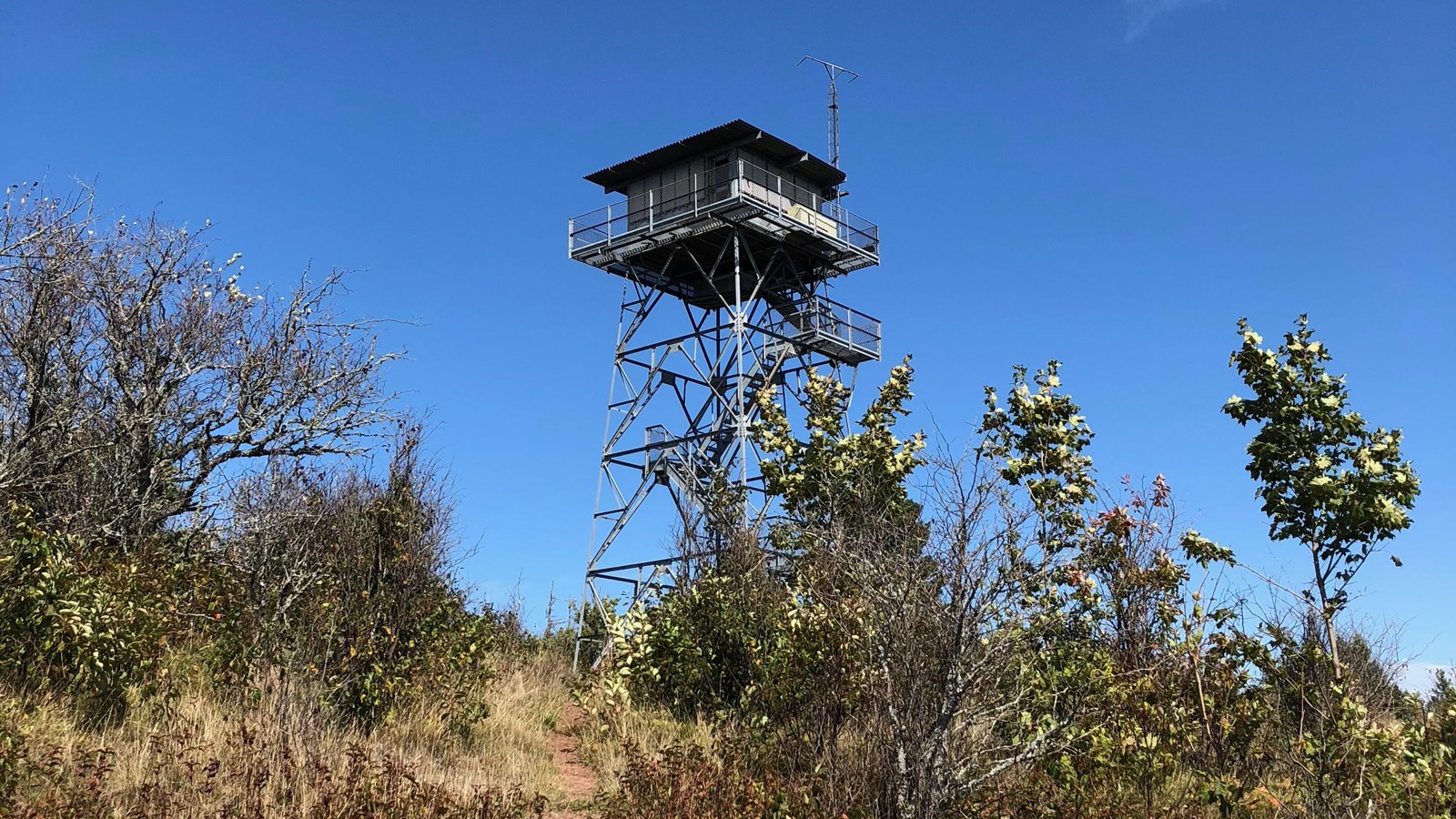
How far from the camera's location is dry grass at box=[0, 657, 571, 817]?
8.76m

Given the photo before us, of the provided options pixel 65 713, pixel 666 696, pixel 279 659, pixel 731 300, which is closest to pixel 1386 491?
pixel 666 696

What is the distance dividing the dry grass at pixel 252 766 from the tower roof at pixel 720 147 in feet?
57.9

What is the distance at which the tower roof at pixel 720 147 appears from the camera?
26750mm

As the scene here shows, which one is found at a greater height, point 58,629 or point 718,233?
point 718,233

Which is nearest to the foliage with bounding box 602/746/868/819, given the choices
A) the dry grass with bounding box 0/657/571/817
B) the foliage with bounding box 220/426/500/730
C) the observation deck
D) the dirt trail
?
the dirt trail

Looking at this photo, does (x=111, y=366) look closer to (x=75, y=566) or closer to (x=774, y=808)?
(x=75, y=566)

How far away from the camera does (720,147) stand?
2727 centimetres

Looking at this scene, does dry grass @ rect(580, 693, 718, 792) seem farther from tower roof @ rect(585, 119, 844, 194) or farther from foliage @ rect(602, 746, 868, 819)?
tower roof @ rect(585, 119, 844, 194)

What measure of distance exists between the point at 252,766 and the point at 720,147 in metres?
20.6

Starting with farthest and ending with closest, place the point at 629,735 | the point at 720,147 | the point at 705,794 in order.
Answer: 1. the point at 720,147
2. the point at 629,735
3. the point at 705,794

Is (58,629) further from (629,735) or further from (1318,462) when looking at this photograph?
(1318,462)

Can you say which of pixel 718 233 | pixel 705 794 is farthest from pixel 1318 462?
pixel 718 233

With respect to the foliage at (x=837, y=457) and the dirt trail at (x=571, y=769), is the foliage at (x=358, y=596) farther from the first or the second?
the foliage at (x=837, y=457)

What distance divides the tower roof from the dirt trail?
14.8m
